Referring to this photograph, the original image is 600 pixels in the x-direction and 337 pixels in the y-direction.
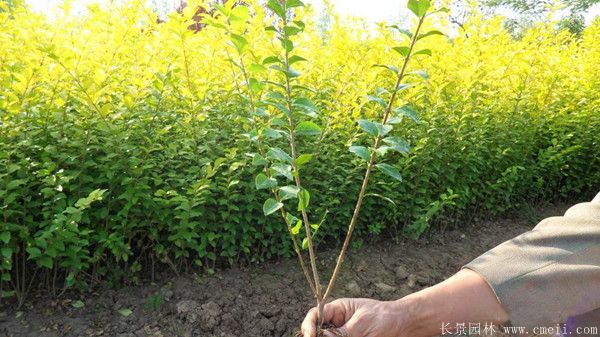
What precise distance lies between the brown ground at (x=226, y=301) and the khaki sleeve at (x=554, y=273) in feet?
5.28

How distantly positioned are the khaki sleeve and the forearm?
0.05m

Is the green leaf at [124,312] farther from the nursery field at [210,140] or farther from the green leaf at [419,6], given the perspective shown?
the green leaf at [419,6]

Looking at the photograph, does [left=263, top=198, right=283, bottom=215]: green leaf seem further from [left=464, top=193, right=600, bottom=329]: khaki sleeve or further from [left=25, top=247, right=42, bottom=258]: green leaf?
[left=25, top=247, right=42, bottom=258]: green leaf

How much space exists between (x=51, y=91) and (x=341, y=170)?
5.43 ft

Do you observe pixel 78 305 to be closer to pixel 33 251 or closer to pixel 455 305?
pixel 33 251

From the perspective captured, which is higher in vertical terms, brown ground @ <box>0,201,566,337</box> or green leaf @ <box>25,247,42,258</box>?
green leaf @ <box>25,247,42,258</box>

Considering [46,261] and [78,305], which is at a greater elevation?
[46,261]

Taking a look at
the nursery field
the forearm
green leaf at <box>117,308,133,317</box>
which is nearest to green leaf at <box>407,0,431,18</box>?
the nursery field

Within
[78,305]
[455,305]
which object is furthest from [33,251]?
[455,305]

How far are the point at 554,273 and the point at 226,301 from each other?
6.13 ft

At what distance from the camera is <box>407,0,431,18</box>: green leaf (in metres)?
1.18

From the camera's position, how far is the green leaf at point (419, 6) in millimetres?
1180

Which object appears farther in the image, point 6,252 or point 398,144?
point 6,252

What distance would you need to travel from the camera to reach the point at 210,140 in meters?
2.59
